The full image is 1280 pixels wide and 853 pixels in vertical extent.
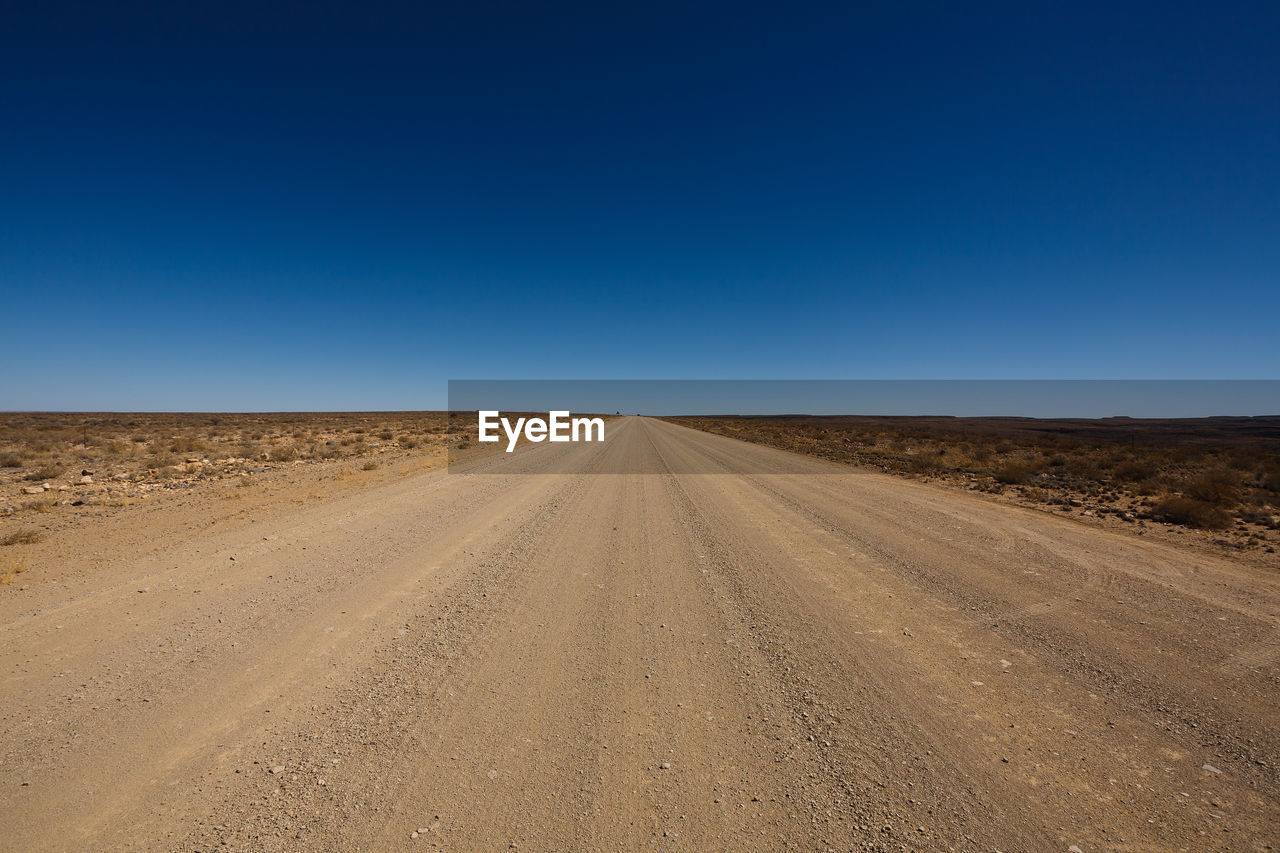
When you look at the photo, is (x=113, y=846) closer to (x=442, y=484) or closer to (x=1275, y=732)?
(x=1275, y=732)

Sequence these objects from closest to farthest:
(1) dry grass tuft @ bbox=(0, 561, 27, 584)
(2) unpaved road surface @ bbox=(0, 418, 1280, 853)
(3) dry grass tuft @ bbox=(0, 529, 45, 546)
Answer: (2) unpaved road surface @ bbox=(0, 418, 1280, 853) < (1) dry grass tuft @ bbox=(0, 561, 27, 584) < (3) dry grass tuft @ bbox=(0, 529, 45, 546)

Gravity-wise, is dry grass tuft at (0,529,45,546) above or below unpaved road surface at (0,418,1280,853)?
above

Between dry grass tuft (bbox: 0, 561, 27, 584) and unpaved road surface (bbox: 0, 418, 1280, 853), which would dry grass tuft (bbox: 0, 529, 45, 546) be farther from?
unpaved road surface (bbox: 0, 418, 1280, 853)

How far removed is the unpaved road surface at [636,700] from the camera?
2381 millimetres

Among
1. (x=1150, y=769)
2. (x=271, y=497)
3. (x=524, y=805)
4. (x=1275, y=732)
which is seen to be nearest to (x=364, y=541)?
(x=271, y=497)

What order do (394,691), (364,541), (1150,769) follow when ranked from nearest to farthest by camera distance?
(1150,769) → (394,691) → (364,541)

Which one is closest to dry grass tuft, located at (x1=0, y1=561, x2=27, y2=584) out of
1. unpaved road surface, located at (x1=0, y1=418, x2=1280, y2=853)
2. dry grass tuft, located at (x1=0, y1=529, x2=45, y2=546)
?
unpaved road surface, located at (x1=0, y1=418, x2=1280, y2=853)

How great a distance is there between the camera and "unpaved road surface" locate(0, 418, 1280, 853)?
238cm

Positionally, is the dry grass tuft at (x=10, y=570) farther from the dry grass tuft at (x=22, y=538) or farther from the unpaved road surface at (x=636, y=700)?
the dry grass tuft at (x=22, y=538)

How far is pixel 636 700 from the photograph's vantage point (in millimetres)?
3393

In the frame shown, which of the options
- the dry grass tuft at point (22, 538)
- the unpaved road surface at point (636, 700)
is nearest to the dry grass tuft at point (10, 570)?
the unpaved road surface at point (636, 700)

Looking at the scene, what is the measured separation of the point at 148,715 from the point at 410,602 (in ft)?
6.73

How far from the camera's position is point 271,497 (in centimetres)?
1083

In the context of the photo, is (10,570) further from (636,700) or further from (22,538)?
(636,700)
